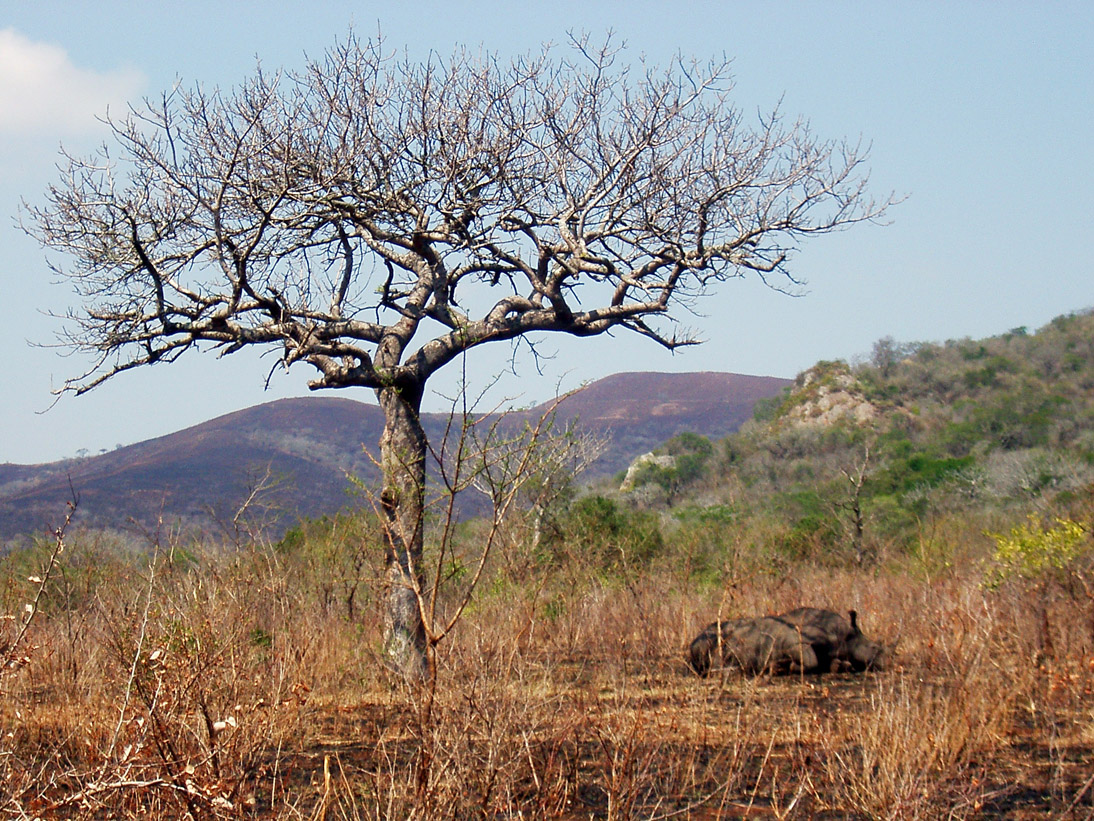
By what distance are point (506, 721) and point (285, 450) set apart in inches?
1398

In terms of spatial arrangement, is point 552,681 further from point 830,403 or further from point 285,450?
point 285,450

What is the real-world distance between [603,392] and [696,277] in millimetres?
46774

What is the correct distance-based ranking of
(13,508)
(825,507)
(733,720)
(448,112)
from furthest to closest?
1. (13,508)
2. (825,507)
3. (448,112)
4. (733,720)

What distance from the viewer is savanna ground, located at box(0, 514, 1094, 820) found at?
10.6 ft

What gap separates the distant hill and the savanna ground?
121 inches

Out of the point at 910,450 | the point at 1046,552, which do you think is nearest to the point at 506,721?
the point at 1046,552

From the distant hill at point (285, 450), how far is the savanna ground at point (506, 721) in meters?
3.08

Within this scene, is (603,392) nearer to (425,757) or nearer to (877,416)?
(877,416)

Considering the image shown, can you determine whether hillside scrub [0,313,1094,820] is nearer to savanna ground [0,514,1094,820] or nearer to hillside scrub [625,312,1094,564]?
savanna ground [0,514,1094,820]

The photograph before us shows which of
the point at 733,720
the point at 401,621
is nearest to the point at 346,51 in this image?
the point at 401,621

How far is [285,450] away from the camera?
37375 mm

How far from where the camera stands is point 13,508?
88.3ft

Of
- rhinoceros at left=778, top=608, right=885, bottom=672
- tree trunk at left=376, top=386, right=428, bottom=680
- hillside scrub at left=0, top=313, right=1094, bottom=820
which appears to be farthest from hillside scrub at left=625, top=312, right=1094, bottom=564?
tree trunk at left=376, top=386, right=428, bottom=680

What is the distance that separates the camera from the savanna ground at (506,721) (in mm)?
3219
